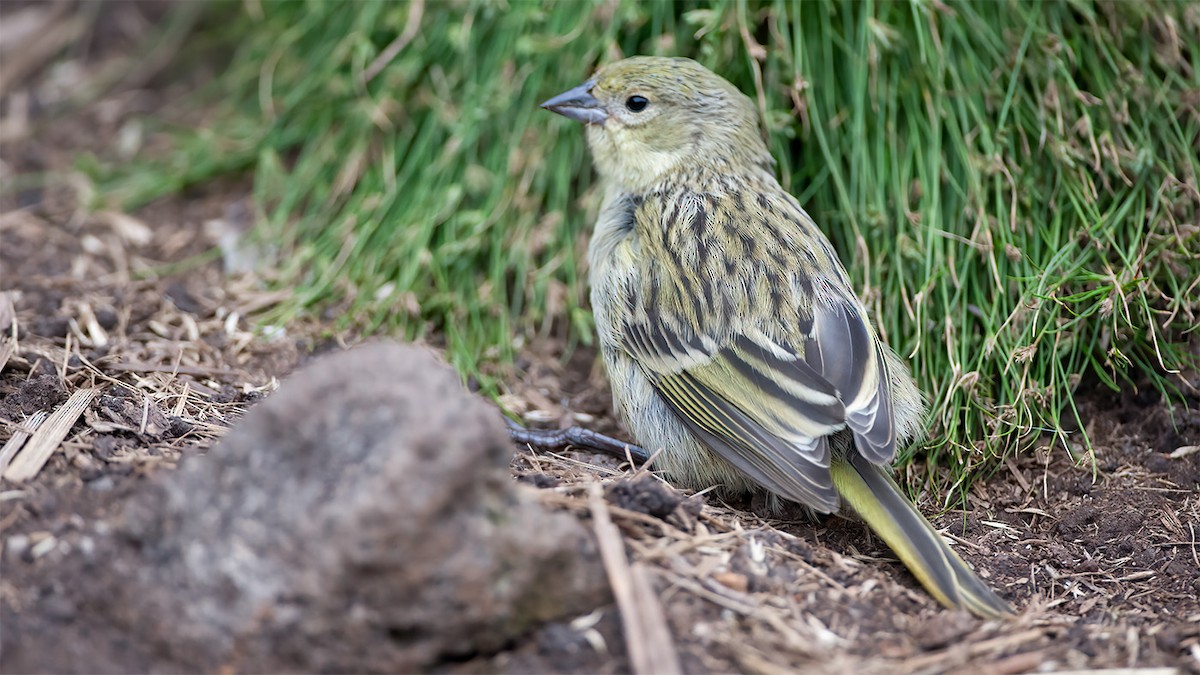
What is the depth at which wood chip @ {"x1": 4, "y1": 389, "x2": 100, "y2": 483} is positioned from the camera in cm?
327

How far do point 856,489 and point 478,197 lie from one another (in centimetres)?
238

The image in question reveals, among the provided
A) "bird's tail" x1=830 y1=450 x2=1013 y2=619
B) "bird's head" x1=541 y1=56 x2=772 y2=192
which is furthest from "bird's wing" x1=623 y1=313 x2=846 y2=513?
"bird's head" x1=541 y1=56 x2=772 y2=192

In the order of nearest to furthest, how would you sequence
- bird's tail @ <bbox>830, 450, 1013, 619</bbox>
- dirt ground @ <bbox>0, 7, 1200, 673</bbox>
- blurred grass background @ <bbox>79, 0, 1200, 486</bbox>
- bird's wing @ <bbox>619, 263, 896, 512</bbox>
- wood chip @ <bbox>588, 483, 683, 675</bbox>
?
wood chip @ <bbox>588, 483, 683, 675</bbox>, dirt ground @ <bbox>0, 7, 1200, 673</bbox>, bird's tail @ <bbox>830, 450, 1013, 619</bbox>, bird's wing @ <bbox>619, 263, 896, 512</bbox>, blurred grass background @ <bbox>79, 0, 1200, 486</bbox>

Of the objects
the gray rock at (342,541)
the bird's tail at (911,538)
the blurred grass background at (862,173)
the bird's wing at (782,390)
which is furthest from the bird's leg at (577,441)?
the gray rock at (342,541)

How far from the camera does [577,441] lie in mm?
4406

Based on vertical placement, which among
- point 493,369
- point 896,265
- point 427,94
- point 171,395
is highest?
point 427,94

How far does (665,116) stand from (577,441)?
133cm

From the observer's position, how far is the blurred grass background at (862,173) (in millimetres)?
4281

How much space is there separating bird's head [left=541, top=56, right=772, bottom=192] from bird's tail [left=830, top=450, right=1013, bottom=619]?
1.43 m

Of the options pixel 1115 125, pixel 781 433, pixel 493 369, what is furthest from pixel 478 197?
pixel 1115 125

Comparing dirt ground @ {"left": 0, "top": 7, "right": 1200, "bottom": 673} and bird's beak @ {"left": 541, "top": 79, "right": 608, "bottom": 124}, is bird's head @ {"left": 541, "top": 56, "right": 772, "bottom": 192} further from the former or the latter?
dirt ground @ {"left": 0, "top": 7, "right": 1200, "bottom": 673}

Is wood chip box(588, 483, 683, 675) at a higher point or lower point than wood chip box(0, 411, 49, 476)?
lower

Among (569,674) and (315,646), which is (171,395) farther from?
(569,674)

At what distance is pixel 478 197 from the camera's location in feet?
17.2
